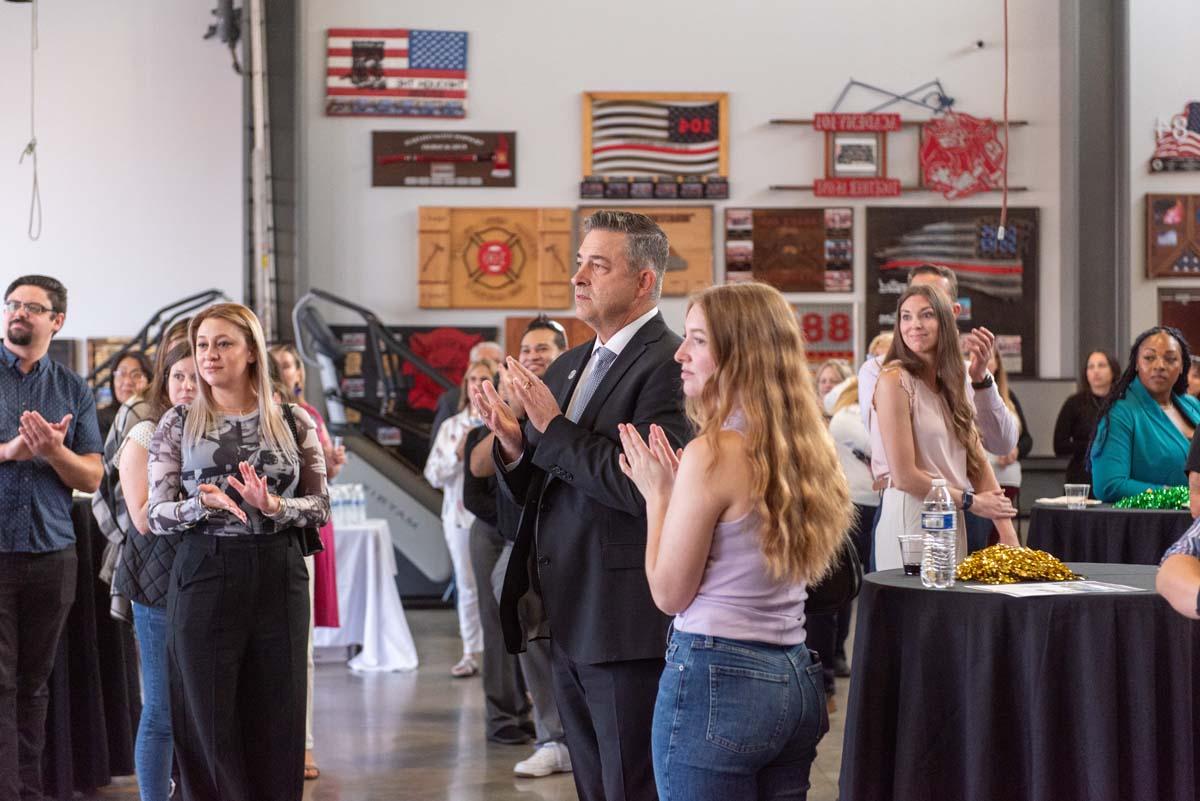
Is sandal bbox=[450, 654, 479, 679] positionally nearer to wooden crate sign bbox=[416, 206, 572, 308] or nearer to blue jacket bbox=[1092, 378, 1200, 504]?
blue jacket bbox=[1092, 378, 1200, 504]

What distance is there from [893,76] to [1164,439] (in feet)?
18.1

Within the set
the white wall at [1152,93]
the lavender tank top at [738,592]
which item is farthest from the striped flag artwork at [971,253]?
the lavender tank top at [738,592]

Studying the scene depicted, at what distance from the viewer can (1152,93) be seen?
10688 mm

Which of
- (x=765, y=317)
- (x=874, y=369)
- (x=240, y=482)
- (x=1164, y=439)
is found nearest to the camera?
(x=765, y=317)

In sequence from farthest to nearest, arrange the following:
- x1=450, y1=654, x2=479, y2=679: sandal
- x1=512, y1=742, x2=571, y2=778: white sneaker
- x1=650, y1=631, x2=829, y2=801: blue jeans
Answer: x1=450, y1=654, x2=479, y2=679: sandal → x1=512, y1=742, x2=571, y2=778: white sneaker → x1=650, y1=631, x2=829, y2=801: blue jeans

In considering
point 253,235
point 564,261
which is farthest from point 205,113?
point 564,261

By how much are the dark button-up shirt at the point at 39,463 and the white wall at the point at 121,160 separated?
6.14 m

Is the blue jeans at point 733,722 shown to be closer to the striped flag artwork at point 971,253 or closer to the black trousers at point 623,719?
the black trousers at point 623,719

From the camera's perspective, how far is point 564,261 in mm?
10711

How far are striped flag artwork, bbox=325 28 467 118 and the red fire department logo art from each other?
0.99 m

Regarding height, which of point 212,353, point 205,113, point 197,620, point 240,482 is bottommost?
point 197,620

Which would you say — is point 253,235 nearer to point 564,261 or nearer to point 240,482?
point 564,261

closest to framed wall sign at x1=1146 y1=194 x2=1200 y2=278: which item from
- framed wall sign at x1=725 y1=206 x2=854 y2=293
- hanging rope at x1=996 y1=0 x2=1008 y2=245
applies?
hanging rope at x1=996 y1=0 x2=1008 y2=245

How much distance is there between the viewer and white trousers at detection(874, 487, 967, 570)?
4.23 m
